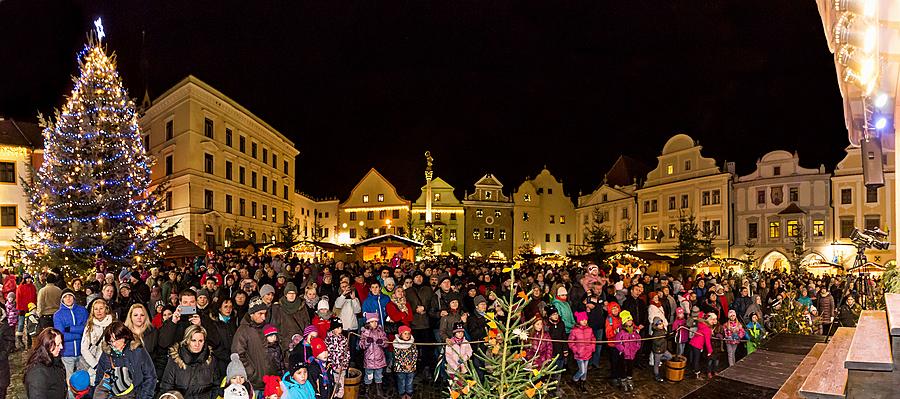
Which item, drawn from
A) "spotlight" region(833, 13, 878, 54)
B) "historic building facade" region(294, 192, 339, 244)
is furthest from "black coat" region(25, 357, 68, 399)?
"historic building facade" region(294, 192, 339, 244)

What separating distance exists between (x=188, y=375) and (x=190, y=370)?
6 cm

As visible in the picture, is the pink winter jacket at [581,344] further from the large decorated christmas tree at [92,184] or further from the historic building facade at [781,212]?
the historic building facade at [781,212]

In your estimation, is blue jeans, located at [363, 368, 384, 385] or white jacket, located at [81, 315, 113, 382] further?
blue jeans, located at [363, 368, 384, 385]

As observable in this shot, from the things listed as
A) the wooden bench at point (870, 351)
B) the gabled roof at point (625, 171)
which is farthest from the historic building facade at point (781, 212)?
the wooden bench at point (870, 351)

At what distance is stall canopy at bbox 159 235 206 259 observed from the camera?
23.7 metres

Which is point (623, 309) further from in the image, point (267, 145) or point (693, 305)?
point (267, 145)

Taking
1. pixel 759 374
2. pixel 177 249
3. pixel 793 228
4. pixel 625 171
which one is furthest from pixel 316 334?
pixel 625 171

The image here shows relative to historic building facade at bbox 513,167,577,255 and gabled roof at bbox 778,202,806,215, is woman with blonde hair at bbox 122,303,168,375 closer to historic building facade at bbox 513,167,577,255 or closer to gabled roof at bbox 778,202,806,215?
gabled roof at bbox 778,202,806,215

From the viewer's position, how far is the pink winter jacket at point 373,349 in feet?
32.1

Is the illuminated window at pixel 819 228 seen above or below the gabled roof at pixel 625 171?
below

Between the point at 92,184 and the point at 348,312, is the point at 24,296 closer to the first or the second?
the point at 92,184

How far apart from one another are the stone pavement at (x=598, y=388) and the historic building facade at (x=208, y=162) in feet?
89.2

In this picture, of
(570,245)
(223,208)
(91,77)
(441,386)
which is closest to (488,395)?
(441,386)

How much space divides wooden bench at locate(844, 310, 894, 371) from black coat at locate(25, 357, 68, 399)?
286 inches
